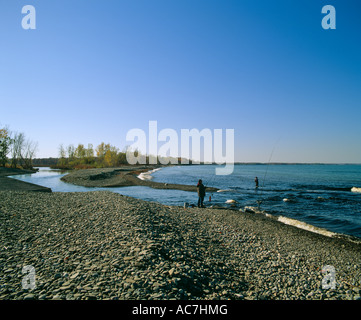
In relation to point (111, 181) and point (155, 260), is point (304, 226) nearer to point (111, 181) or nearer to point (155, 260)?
point (155, 260)

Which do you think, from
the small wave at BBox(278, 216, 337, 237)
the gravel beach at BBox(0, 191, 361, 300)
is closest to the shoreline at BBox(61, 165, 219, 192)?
the small wave at BBox(278, 216, 337, 237)

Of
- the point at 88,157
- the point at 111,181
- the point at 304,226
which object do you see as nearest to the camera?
the point at 304,226

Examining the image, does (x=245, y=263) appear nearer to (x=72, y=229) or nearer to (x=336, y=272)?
(x=336, y=272)

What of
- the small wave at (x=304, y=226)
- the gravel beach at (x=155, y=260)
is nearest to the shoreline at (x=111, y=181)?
the small wave at (x=304, y=226)

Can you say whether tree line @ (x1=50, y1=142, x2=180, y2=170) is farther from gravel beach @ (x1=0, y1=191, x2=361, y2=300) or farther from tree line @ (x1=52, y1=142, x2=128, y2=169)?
gravel beach @ (x1=0, y1=191, x2=361, y2=300)

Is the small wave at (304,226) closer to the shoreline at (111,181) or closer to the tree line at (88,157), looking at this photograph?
the shoreline at (111,181)

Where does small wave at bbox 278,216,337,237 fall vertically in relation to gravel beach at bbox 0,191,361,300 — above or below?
below

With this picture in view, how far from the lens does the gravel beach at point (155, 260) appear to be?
19.0ft

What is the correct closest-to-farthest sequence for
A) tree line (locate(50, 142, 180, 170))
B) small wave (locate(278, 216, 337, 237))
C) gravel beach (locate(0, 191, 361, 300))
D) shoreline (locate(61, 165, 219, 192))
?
gravel beach (locate(0, 191, 361, 300)) → small wave (locate(278, 216, 337, 237)) → shoreline (locate(61, 165, 219, 192)) → tree line (locate(50, 142, 180, 170))

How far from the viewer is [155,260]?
7.24 m

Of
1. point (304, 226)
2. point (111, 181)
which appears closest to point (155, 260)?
point (304, 226)

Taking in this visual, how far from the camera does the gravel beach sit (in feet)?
19.0

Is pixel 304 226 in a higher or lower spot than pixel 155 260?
lower
